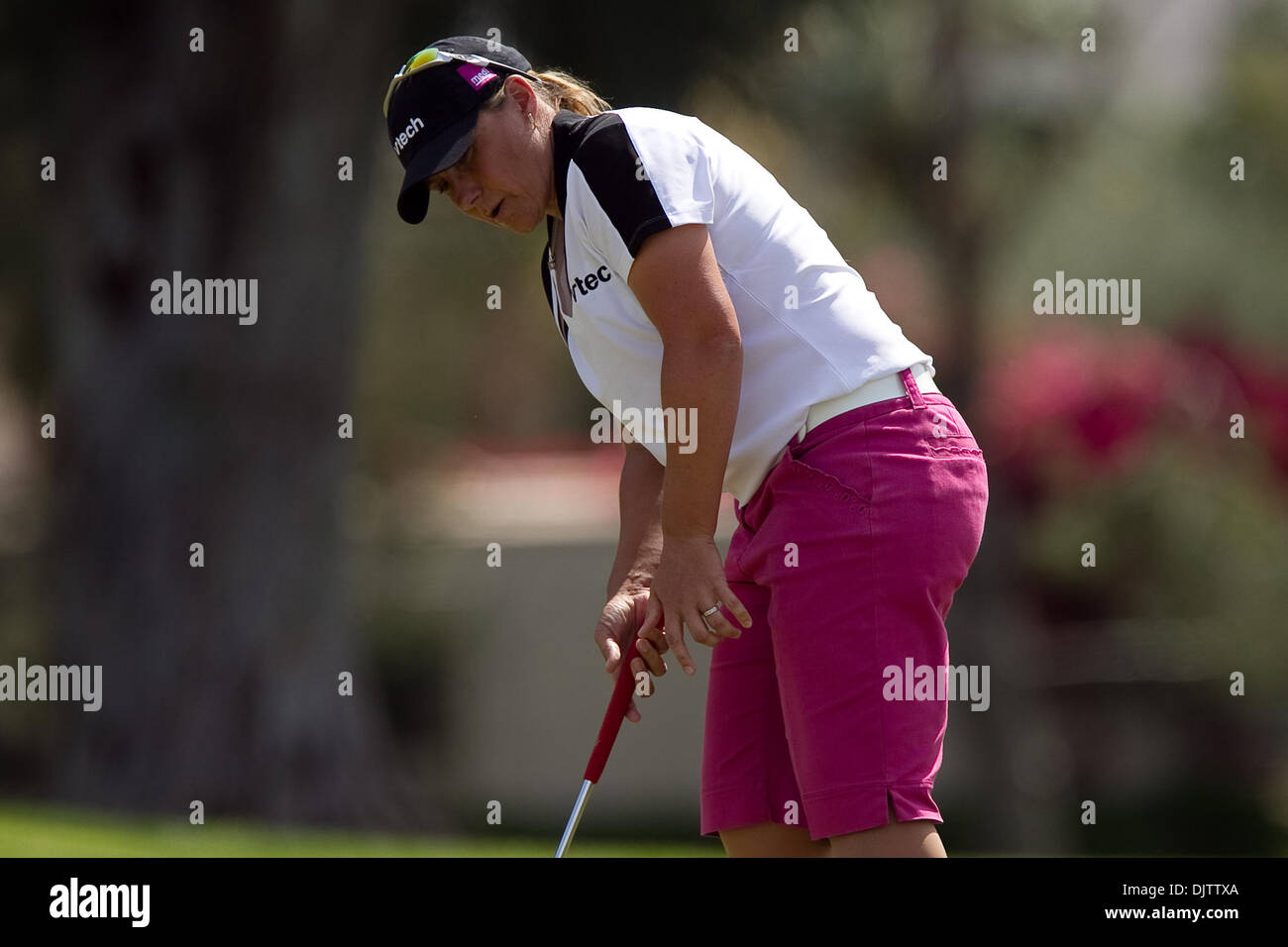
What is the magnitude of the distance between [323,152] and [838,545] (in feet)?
22.3

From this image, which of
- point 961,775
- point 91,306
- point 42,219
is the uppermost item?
point 42,219

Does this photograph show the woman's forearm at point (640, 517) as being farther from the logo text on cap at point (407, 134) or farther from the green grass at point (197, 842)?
the green grass at point (197, 842)

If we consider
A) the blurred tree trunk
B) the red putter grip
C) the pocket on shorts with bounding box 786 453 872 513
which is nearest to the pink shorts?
the pocket on shorts with bounding box 786 453 872 513

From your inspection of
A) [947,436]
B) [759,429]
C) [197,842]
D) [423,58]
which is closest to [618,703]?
[759,429]

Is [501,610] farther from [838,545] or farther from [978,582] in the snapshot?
[838,545]

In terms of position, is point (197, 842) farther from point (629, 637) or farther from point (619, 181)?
point (619, 181)

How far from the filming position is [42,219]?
9.53 m

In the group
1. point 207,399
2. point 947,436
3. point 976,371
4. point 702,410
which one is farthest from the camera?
point 976,371

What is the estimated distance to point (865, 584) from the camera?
244cm

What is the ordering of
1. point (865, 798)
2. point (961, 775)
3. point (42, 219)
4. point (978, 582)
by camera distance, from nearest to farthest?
point (865, 798) → point (42, 219) → point (978, 582) → point (961, 775)

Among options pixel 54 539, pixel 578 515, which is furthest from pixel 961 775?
pixel 54 539

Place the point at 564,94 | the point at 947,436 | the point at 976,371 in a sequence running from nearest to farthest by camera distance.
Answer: the point at 947,436 < the point at 564,94 < the point at 976,371

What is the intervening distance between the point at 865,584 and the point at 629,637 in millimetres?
594

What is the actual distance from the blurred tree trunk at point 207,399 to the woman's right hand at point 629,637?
600cm
